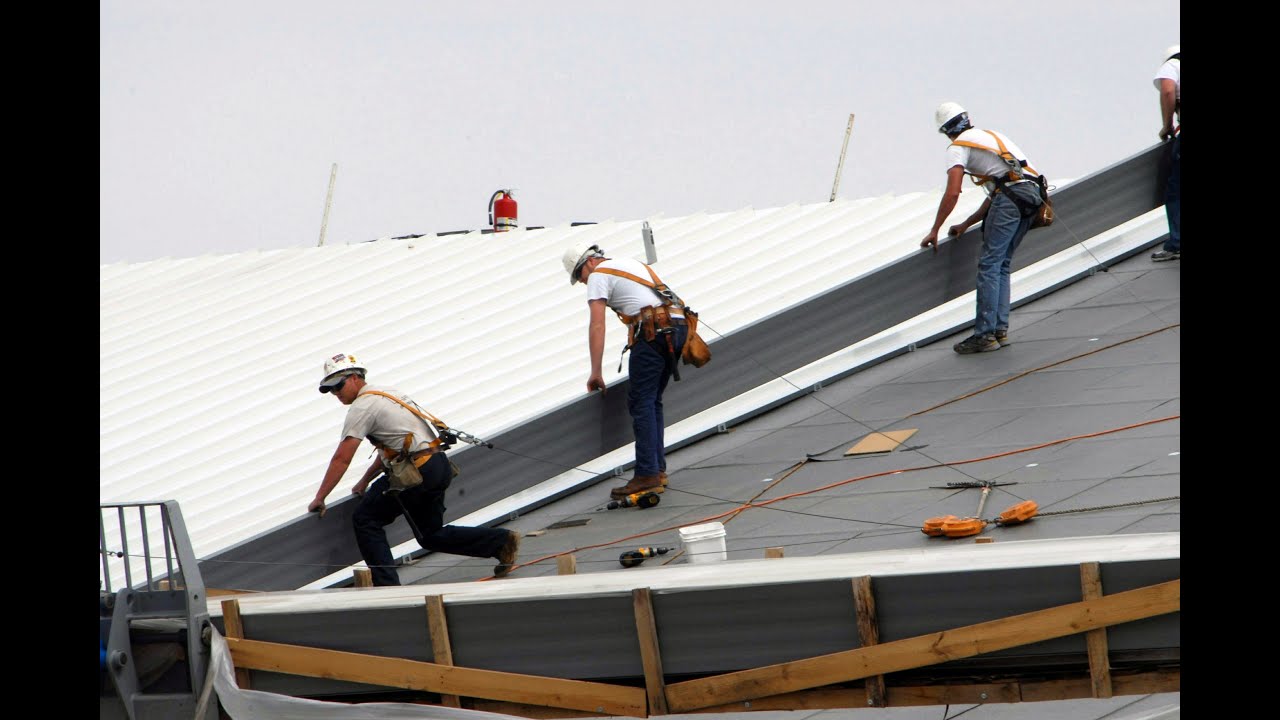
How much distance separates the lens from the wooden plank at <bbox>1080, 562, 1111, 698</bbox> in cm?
470

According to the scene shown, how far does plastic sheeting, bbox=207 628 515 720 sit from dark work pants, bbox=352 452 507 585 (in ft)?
5.96

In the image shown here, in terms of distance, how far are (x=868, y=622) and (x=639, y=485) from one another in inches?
160

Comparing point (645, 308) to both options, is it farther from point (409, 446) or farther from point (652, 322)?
point (409, 446)

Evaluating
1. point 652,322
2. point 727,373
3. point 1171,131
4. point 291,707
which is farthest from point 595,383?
point 1171,131

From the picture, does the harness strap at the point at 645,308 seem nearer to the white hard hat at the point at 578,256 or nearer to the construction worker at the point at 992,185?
the white hard hat at the point at 578,256

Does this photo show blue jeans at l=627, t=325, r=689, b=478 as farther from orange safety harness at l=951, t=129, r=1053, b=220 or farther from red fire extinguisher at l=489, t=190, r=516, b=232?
red fire extinguisher at l=489, t=190, r=516, b=232

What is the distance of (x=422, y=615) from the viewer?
226 inches

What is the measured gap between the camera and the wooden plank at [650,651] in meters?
5.30

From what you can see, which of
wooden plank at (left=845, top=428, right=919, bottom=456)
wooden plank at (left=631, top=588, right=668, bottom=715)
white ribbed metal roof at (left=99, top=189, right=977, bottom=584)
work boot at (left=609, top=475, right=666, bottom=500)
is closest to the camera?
wooden plank at (left=631, top=588, right=668, bottom=715)

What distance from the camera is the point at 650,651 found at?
5.35 m

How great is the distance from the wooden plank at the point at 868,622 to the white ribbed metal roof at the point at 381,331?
4.13 meters

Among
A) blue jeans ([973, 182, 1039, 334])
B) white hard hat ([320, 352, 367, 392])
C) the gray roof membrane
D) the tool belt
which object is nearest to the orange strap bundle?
the gray roof membrane

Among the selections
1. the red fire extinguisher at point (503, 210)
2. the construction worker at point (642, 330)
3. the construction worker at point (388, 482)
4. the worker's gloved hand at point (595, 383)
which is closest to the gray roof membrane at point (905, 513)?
the construction worker at point (388, 482)
